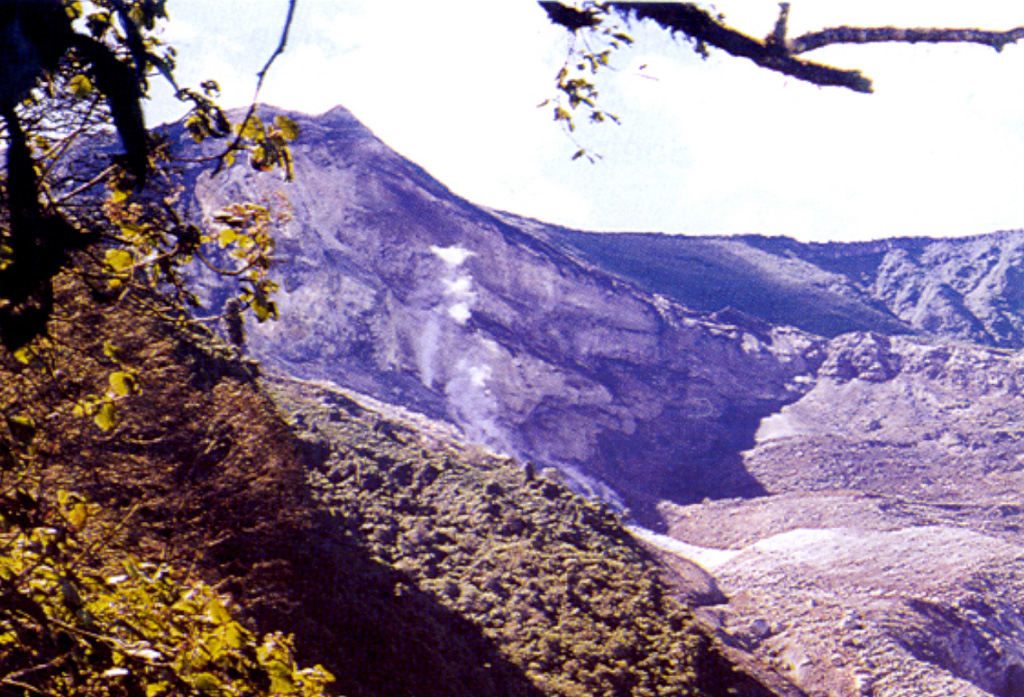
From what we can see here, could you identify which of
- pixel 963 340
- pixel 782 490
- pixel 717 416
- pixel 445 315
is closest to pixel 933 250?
pixel 963 340

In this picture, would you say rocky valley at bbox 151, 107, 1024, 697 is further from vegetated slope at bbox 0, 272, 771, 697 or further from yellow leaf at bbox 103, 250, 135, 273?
yellow leaf at bbox 103, 250, 135, 273

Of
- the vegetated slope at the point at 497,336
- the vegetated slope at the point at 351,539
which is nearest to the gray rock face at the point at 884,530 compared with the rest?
the vegetated slope at the point at 497,336

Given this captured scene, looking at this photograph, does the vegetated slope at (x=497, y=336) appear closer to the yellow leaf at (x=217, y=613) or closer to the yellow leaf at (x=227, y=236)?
the yellow leaf at (x=227, y=236)

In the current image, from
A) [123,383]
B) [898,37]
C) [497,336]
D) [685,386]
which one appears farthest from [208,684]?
[685,386]

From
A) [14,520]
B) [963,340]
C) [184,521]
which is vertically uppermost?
[963,340]

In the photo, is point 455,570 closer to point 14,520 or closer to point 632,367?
point 14,520

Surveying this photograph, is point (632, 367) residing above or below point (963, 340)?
below

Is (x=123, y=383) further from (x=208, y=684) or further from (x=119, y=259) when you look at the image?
(x=208, y=684)
